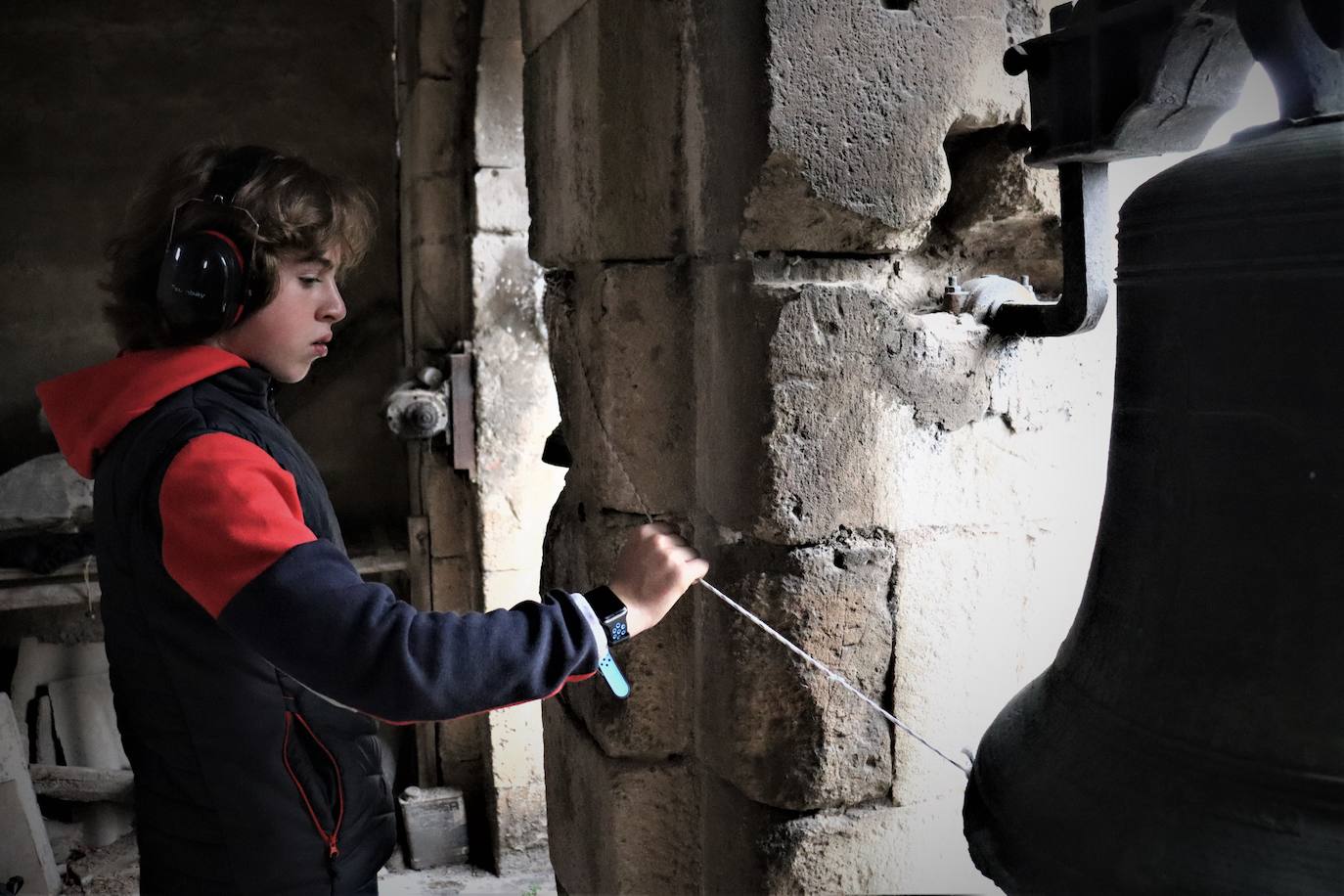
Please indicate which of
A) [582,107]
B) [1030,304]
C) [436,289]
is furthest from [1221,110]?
[436,289]

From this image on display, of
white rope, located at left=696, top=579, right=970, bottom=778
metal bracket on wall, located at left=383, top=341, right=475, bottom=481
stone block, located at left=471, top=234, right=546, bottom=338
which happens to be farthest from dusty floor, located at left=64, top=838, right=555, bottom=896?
white rope, located at left=696, top=579, right=970, bottom=778

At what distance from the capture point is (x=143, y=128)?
489cm

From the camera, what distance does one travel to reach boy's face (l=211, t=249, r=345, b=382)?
1586 millimetres

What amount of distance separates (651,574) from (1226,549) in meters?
0.73

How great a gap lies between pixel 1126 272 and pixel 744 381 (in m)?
0.61

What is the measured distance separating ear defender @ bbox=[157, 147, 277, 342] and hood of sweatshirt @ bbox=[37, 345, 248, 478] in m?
0.04

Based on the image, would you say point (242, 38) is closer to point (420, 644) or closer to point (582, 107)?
point (582, 107)

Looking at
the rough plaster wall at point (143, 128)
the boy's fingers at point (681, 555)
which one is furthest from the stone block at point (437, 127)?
the boy's fingers at point (681, 555)

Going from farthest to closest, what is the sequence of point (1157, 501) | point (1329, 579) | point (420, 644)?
point (420, 644) → point (1157, 501) → point (1329, 579)

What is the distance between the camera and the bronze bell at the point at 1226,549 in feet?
2.55

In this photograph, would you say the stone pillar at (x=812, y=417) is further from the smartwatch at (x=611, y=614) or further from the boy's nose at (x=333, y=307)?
the boy's nose at (x=333, y=307)

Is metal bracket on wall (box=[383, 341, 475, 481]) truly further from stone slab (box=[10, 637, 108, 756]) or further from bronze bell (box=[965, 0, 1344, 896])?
bronze bell (box=[965, 0, 1344, 896])

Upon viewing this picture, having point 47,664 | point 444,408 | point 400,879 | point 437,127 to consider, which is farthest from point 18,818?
point 437,127

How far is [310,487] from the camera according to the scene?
1.57 metres
